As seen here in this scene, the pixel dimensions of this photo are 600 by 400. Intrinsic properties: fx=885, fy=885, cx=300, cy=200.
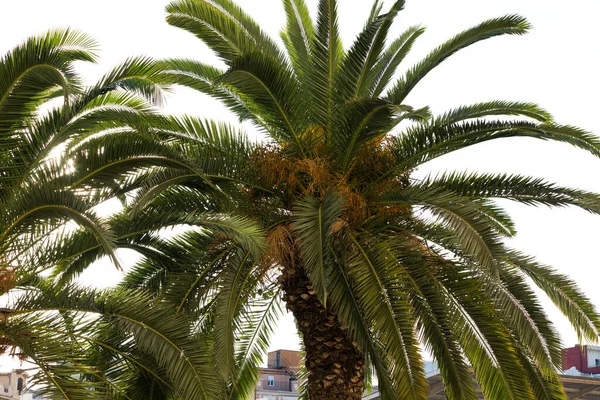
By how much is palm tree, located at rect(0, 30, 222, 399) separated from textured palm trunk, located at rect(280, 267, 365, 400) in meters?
1.85

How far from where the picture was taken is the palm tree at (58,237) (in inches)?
397

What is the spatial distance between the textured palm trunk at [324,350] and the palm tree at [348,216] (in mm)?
20

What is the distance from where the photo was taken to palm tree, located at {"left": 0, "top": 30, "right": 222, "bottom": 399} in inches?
397

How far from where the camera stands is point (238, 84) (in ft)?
39.3

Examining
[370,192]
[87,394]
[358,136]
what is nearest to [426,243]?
[370,192]

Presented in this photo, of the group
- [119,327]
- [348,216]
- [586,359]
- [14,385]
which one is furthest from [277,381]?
[119,327]

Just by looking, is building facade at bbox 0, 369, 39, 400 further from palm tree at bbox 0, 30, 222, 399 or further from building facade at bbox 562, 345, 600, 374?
building facade at bbox 562, 345, 600, 374

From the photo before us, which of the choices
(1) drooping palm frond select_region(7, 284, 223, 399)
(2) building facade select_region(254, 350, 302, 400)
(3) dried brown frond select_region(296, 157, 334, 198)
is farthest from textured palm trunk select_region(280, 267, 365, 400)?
(2) building facade select_region(254, 350, 302, 400)

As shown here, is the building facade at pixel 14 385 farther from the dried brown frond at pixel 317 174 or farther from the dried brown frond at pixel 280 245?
the dried brown frond at pixel 317 174

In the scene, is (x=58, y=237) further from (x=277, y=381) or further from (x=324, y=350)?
(x=277, y=381)

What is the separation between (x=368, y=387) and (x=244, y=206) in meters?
6.52

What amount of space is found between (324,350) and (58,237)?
4001 millimetres

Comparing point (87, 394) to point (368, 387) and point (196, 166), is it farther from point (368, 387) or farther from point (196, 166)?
point (368, 387)

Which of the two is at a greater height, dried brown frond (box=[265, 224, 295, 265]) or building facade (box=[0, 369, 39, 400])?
dried brown frond (box=[265, 224, 295, 265])
